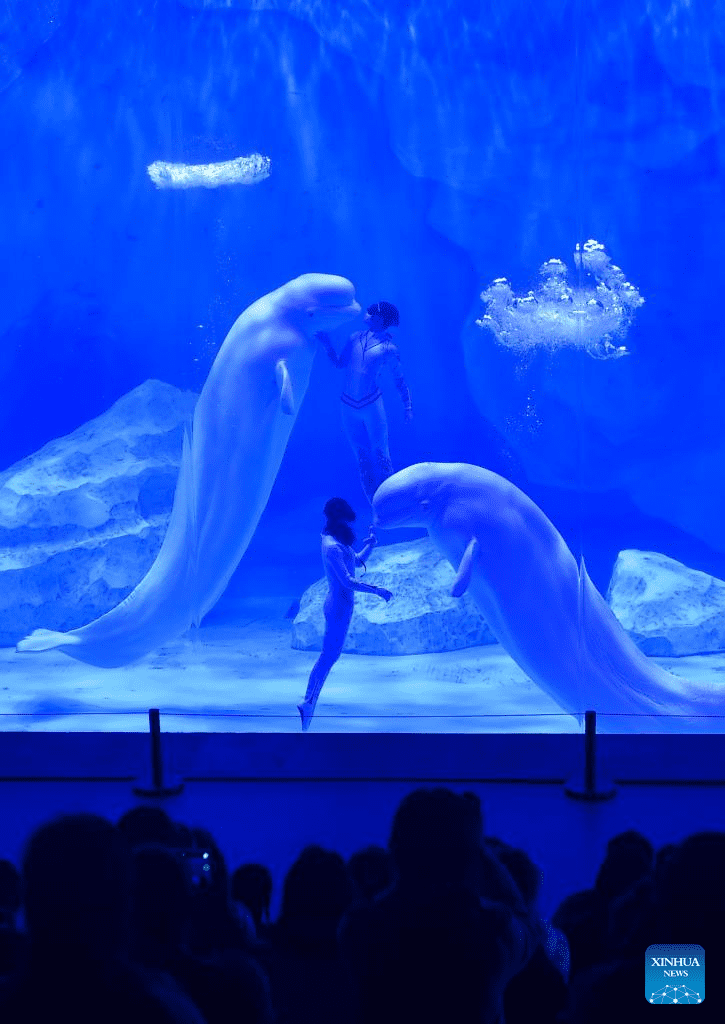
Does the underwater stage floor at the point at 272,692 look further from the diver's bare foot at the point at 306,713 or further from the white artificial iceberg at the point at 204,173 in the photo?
the white artificial iceberg at the point at 204,173

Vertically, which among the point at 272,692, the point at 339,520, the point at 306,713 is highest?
the point at 339,520

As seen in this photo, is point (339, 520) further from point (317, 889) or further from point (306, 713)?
point (317, 889)

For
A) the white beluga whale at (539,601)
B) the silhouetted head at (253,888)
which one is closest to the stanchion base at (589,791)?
the white beluga whale at (539,601)

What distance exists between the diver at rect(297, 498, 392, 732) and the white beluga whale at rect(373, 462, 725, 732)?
500 millimetres

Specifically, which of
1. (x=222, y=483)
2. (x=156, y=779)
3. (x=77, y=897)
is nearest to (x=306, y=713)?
(x=156, y=779)

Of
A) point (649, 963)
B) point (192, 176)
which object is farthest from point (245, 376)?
point (649, 963)

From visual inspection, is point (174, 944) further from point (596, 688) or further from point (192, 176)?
point (192, 176)

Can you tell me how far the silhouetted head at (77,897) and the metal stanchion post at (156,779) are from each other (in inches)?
200

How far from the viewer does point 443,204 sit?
1692 centimetres

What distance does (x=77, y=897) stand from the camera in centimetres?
178

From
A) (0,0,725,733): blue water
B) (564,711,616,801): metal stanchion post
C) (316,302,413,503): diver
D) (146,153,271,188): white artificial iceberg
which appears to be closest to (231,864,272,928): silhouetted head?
(564,711,616,801): metal stanchion post

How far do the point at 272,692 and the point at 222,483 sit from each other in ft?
6.64

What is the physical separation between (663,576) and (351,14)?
27.1 feet

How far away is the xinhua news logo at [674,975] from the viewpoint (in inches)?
82.0
